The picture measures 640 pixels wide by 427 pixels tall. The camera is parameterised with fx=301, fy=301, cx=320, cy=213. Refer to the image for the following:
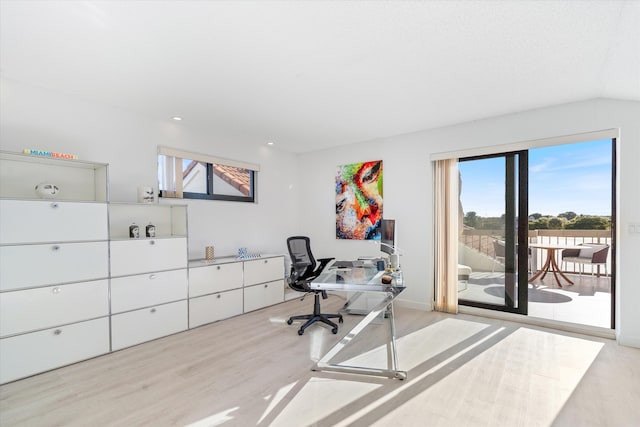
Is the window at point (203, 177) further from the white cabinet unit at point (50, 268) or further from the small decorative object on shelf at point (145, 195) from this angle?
the white cabinet unit at point (50, 268)

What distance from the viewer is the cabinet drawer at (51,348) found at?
255 centimetres

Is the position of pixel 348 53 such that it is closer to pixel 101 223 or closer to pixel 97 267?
pixel 101 223

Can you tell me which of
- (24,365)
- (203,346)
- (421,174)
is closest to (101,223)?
(24,365)

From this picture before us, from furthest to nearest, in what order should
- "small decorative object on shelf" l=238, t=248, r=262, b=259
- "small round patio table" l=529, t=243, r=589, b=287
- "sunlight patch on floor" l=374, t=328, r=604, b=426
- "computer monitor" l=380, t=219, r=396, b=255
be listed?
"small decorative object on shelf" l=238, t=248, r=262, b=259
"small round patio table" l=529, t=243, r=589, b=287
"computer monitor" l=380, t=219, r=396, b=255
"sunlight patch on floor" l=374, t=328, r=604, b=426

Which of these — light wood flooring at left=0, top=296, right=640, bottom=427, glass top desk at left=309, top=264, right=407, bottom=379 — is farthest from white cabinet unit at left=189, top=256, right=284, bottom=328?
glass top desk at left=309, top=264, right=407, bottom=379

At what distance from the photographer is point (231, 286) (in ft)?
13.8

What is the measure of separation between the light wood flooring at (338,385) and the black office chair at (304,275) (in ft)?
0.84

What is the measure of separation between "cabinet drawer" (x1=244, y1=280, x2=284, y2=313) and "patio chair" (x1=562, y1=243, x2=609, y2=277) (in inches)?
164

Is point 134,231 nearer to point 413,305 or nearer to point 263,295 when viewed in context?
point 263,295

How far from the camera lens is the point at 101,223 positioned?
3082 mm

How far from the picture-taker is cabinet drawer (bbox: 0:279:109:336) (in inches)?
101

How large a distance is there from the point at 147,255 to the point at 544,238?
16.3 feet

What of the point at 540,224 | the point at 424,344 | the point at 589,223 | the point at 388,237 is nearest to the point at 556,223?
the point at 540,224

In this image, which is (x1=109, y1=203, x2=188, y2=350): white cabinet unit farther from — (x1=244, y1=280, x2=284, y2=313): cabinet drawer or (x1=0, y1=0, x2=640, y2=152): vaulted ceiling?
(x1=0, y1=0, x2=640, y2=152): vaulted ceiling
